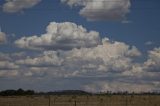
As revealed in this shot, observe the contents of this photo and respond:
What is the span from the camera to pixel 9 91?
169 metres

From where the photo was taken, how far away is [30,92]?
170625 mm

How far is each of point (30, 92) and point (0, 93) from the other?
1142cm

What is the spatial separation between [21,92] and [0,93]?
28.9ft

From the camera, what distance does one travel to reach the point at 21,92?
164 m

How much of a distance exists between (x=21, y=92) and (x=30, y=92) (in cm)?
713

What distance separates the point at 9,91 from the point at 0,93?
3801mm

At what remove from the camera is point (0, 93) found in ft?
548

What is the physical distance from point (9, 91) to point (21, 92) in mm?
7418
